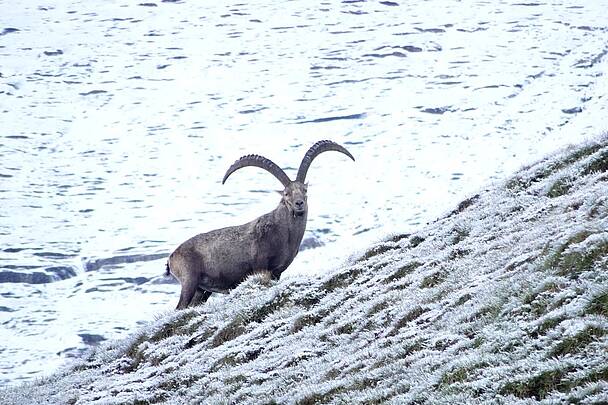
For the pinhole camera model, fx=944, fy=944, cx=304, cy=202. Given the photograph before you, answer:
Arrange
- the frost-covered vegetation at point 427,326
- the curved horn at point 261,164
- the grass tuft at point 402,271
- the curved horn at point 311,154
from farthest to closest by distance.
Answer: the curved horn at point 261,164, the curved horn at point 311,154, the grass tuft at point 402,271, the frost-covered vegetation at point 427,326

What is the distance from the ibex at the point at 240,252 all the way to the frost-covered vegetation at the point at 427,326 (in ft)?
4.64

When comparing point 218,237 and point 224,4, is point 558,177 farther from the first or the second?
point 224,4

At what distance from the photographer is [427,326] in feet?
39.8

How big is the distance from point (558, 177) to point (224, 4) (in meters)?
130

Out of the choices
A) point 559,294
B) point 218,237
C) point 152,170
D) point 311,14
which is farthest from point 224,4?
point 559,294

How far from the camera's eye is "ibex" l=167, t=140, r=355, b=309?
829 inches

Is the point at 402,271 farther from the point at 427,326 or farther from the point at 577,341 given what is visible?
the point at 577,341

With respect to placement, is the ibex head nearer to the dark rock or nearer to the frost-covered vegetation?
the frost-covered vegetation

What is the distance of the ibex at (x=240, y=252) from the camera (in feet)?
69.1

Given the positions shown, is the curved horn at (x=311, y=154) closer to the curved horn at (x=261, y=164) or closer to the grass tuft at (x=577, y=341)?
the curved horn at (x=261, y=164)

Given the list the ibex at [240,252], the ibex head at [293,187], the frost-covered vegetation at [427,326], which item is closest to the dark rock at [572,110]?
the ibex head at [293,187]

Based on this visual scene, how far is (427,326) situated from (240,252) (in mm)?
9584

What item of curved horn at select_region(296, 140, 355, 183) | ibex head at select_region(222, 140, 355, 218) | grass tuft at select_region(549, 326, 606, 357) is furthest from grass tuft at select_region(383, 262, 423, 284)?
curved horn at select_region(296, 140, 355, 183)

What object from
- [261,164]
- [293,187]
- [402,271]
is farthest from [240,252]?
[402,271]
